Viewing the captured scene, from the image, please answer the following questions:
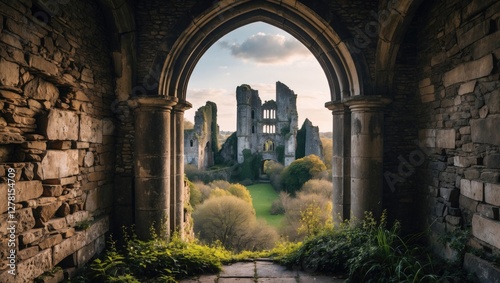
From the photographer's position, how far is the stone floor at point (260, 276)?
414 centimetres

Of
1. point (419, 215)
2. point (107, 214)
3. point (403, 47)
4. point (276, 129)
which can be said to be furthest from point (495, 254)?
point (276, 129)

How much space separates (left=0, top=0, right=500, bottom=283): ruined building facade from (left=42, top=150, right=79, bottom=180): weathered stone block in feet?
0.06

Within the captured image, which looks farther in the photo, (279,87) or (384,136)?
(279,87)

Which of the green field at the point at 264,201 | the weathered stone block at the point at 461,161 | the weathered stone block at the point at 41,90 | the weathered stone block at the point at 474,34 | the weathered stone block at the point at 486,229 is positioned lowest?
the green field at the point at 264,201

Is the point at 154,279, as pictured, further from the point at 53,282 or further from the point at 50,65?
the point at 50,65

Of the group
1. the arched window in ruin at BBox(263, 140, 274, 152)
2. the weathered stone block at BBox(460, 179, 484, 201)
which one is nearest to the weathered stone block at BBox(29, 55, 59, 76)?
the weathered stone block at BBox(460, 179, 484, 201)

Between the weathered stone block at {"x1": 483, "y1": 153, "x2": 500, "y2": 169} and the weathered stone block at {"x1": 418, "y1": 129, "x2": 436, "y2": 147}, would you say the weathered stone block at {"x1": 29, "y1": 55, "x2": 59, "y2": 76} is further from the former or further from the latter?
the weathered stone block at {"x1": 418, "y1": 129, "x2": 436, "y2": 147}

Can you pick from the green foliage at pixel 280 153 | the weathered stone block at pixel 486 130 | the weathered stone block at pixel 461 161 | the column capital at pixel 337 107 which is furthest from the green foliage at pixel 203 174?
the weathered stone block at pixel 486 130

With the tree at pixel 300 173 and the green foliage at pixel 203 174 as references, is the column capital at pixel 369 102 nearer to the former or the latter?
the tree at pixel 300 173

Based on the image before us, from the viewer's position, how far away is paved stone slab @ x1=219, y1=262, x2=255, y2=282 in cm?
437

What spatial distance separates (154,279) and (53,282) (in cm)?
113

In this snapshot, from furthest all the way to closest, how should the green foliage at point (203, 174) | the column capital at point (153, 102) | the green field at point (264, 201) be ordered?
the green foliage at point (203, 174)
the green field at point (264, 201)
the column capital at point (153, 102)

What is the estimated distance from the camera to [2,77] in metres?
2.83

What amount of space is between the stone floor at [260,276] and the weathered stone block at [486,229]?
1700mm
